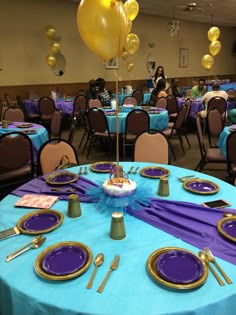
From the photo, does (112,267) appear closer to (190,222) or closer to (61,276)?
(61,276)

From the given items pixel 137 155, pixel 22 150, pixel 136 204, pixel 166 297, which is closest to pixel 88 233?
pixel 136 204

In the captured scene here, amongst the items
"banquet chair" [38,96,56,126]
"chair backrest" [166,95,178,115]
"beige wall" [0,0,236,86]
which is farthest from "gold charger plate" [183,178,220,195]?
"beige wall" [0,0,236,86]

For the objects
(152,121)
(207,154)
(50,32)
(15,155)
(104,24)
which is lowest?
(207,154)

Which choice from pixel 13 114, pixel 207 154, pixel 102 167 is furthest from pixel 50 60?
pixel 102 167

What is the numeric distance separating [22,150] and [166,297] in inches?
100

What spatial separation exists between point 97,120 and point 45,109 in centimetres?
252

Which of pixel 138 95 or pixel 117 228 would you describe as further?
pixel 138 95

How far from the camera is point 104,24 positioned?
5.75 feet

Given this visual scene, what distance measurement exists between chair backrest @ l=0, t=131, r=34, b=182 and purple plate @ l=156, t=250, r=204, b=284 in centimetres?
232

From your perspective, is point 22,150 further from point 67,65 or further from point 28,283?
point 67,65

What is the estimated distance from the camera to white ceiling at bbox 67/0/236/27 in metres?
8.69

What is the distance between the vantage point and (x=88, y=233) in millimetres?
1450

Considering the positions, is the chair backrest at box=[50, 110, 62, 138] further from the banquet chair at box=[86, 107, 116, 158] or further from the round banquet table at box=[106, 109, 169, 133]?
the round banquet table at box=[106, 109, 169, 133]

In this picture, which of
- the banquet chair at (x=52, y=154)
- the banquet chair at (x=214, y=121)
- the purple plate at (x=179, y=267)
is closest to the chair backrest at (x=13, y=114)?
the banquet chair at (x=52, y=154)
